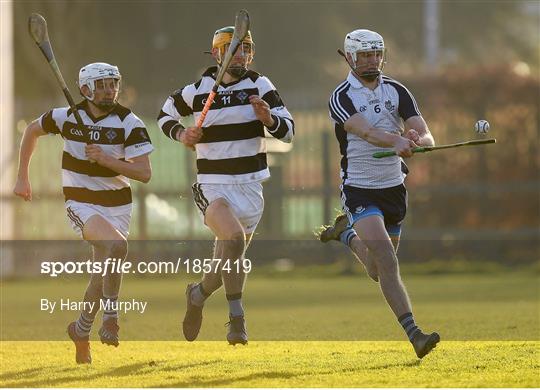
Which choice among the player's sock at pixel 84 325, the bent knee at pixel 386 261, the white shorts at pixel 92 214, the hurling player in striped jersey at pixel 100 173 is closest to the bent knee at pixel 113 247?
the hurling player in striped jersey at pixel 100 173

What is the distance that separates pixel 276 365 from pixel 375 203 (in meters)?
1.28

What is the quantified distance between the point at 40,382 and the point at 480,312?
579 cm

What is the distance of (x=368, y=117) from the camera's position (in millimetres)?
10180

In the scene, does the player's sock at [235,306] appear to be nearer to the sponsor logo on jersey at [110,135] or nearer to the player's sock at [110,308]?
the player's sock at [110,308]

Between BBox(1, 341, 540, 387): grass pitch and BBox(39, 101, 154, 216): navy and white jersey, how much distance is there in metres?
1.14

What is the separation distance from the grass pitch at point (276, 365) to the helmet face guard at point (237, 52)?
1.97 metres

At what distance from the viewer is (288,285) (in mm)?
Answer: 18609

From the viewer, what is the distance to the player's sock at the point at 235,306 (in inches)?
414

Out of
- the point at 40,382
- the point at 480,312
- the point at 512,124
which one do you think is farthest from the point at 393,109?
the point at 512,124

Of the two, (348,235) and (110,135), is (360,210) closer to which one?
(348,235)

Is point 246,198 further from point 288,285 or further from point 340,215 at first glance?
point 288,285

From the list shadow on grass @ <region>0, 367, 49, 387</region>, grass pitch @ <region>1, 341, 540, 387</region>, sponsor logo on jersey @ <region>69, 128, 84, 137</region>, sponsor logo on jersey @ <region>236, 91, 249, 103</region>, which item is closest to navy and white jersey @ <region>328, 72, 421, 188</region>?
sponsor logo on jersey @ <region>236, 91, 249, 103</region>

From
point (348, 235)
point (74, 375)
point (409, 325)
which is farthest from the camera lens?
point (348, 235)

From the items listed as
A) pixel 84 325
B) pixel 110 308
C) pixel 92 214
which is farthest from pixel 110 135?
pixel 84 325
